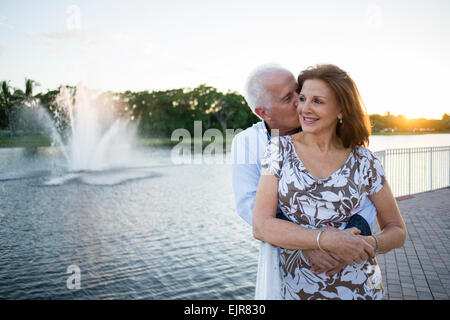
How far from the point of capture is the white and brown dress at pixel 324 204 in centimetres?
179

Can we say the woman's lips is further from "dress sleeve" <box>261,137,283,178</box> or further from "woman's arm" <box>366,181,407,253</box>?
"woman's arm" <box>366,181,407,253</box>

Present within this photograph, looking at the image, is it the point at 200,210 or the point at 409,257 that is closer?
the point at 409,257

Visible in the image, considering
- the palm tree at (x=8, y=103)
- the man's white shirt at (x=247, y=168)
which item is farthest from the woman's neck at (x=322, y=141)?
the palm tree at (x=8, y=103)

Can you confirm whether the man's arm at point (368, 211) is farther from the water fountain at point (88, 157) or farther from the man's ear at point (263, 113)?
the water fountain at point (88, 157)

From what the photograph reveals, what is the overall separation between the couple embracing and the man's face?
34cm

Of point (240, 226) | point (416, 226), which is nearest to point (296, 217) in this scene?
point (416, 226)

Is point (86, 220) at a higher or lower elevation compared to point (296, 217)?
lower

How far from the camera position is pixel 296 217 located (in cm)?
183

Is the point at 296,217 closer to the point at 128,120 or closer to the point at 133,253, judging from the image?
the point at 133,253

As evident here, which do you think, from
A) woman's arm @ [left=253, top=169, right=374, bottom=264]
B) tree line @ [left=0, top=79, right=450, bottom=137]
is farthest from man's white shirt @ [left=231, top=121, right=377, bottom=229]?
tree line @ [left=0, top=79, right=450, bottom=137]

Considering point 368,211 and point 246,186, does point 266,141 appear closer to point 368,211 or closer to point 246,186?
point 246,186

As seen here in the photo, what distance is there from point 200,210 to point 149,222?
2.22 m

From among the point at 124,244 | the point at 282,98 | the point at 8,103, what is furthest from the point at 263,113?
the point at 8,103

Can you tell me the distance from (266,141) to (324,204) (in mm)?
563
